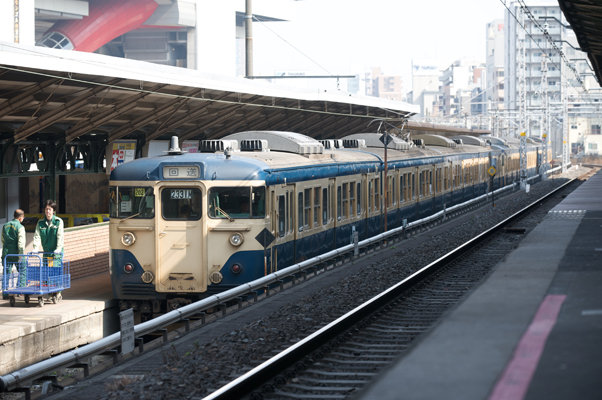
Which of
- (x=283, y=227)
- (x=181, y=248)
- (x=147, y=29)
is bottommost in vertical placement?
(x=181, y=248)

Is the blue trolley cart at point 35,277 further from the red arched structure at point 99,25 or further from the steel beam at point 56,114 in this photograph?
the red arched structure at point 99,25

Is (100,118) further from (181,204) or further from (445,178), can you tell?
(445,178)

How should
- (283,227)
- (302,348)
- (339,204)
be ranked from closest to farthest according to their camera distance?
(302,348)
(283,227)
(339,204)

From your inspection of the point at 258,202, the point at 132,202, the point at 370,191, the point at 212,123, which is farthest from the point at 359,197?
the point at 132,202

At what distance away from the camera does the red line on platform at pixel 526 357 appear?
6.30 m

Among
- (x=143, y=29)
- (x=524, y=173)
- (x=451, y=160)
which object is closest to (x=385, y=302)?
(x=451, y=160)

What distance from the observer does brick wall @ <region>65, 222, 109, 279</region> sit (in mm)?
17016

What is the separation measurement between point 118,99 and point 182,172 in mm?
6742

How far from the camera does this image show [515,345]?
7809 mm

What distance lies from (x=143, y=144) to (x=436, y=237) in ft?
30.4

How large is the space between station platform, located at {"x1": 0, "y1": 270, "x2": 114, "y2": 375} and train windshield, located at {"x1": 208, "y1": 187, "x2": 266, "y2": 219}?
2.69m

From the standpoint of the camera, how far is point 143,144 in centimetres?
2367

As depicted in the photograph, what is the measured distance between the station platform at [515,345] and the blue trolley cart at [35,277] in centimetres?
715

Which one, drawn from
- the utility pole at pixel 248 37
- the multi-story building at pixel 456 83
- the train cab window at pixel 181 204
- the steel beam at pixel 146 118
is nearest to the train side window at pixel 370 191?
the steel beam at pixel 146 118
